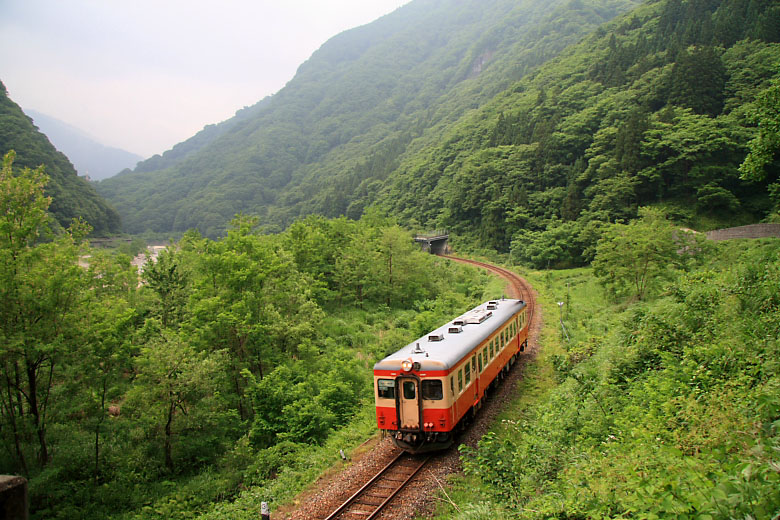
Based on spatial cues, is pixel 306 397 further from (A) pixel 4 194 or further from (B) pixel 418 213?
(B) pixel 418 213

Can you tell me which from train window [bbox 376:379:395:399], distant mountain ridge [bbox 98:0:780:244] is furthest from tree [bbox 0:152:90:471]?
distant mountain ridge [bbox 98:0:780:244]

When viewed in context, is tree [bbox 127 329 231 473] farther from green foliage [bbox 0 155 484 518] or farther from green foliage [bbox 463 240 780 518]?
green foliage [bbox 463 240 780 518]

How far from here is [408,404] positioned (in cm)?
1146

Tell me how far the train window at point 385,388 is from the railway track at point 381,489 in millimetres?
1681

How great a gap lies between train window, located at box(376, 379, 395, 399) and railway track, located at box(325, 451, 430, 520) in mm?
1681

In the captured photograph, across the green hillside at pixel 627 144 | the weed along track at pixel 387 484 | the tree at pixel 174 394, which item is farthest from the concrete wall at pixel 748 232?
the tree at pixel 174 394

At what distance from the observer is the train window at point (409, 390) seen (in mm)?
11391

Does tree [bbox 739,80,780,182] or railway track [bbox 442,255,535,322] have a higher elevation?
tree [bbox 739,80,780,182]

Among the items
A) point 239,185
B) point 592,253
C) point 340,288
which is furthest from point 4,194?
point 239,185

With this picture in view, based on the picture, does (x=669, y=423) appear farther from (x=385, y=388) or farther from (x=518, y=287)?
(x=518, y=287)

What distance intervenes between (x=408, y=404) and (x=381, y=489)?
2.12 m

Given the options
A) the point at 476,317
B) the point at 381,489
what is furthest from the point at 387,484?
the point at 476,317

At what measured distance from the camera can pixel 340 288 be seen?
34.0 metres

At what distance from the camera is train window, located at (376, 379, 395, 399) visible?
1160 cm
